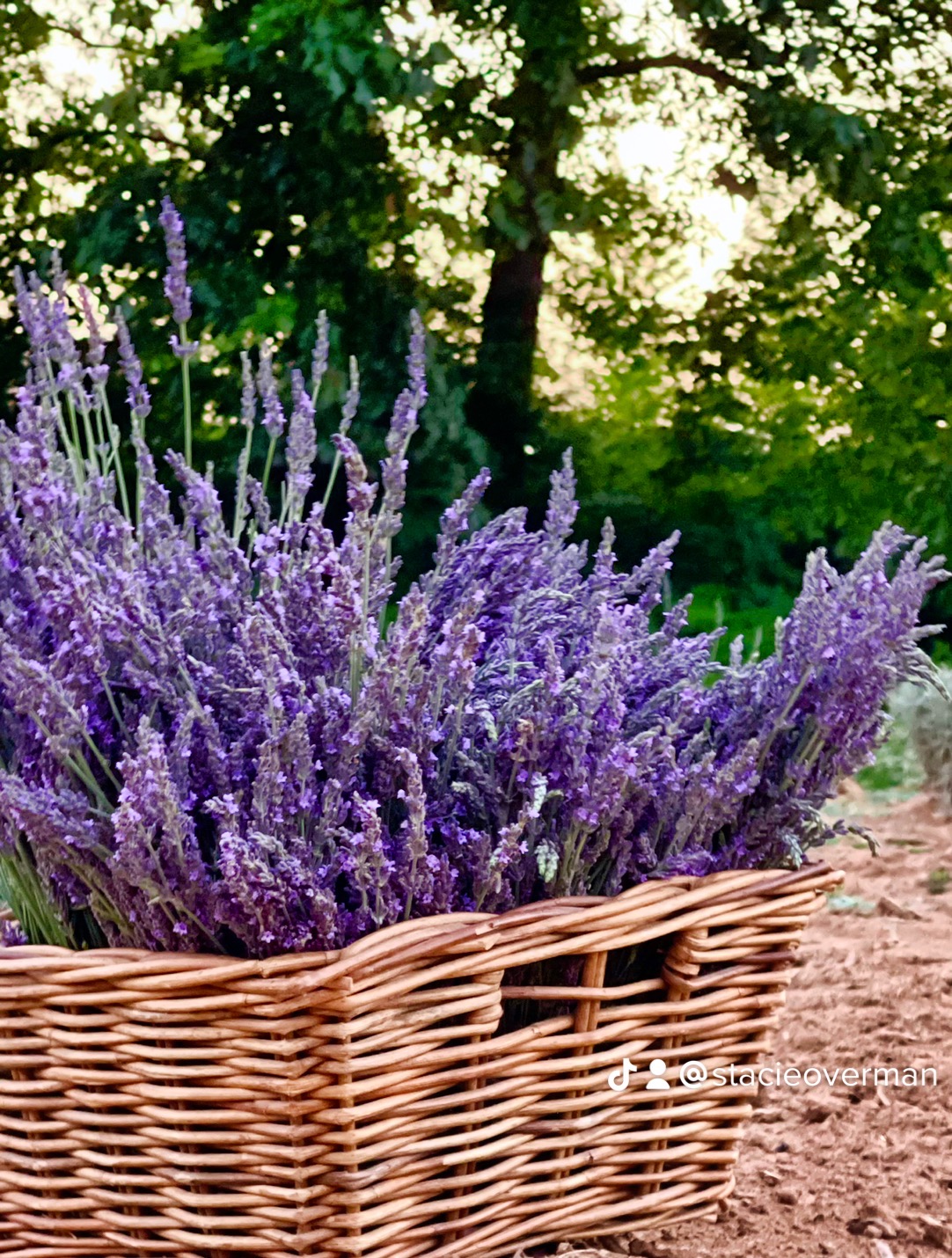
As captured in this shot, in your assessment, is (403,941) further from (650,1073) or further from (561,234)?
(561,234)

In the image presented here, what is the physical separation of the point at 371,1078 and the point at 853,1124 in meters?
0.91

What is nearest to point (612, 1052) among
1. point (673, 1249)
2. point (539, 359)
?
point (673, 1249)

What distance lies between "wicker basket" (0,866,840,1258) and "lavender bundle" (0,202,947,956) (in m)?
0.06

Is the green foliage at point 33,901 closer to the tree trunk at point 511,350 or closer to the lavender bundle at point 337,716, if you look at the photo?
the lavender bundle at point 337,716

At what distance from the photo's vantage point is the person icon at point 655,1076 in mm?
1301

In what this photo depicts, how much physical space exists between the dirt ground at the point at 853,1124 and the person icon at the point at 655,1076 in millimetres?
176

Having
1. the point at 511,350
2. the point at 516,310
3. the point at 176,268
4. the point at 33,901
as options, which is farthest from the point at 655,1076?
the point at 516,310

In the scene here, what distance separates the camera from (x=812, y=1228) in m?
1.44

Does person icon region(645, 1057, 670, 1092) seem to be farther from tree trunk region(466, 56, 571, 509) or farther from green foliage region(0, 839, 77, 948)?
tree trunk region(466, 56, 571, 509)

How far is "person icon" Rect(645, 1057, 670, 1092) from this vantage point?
130 centimetres

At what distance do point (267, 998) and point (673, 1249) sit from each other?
2.03 feet

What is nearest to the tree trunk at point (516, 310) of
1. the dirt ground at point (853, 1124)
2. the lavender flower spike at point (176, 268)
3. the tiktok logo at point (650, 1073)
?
the dirt ground at point (853, 1124)

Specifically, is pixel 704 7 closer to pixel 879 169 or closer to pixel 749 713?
pixel 879 169

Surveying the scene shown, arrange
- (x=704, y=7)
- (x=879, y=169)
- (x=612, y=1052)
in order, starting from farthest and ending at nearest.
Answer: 1. (x=879, y=169)
2. (x=704, y=7)
3. (x=612, y=1052)
